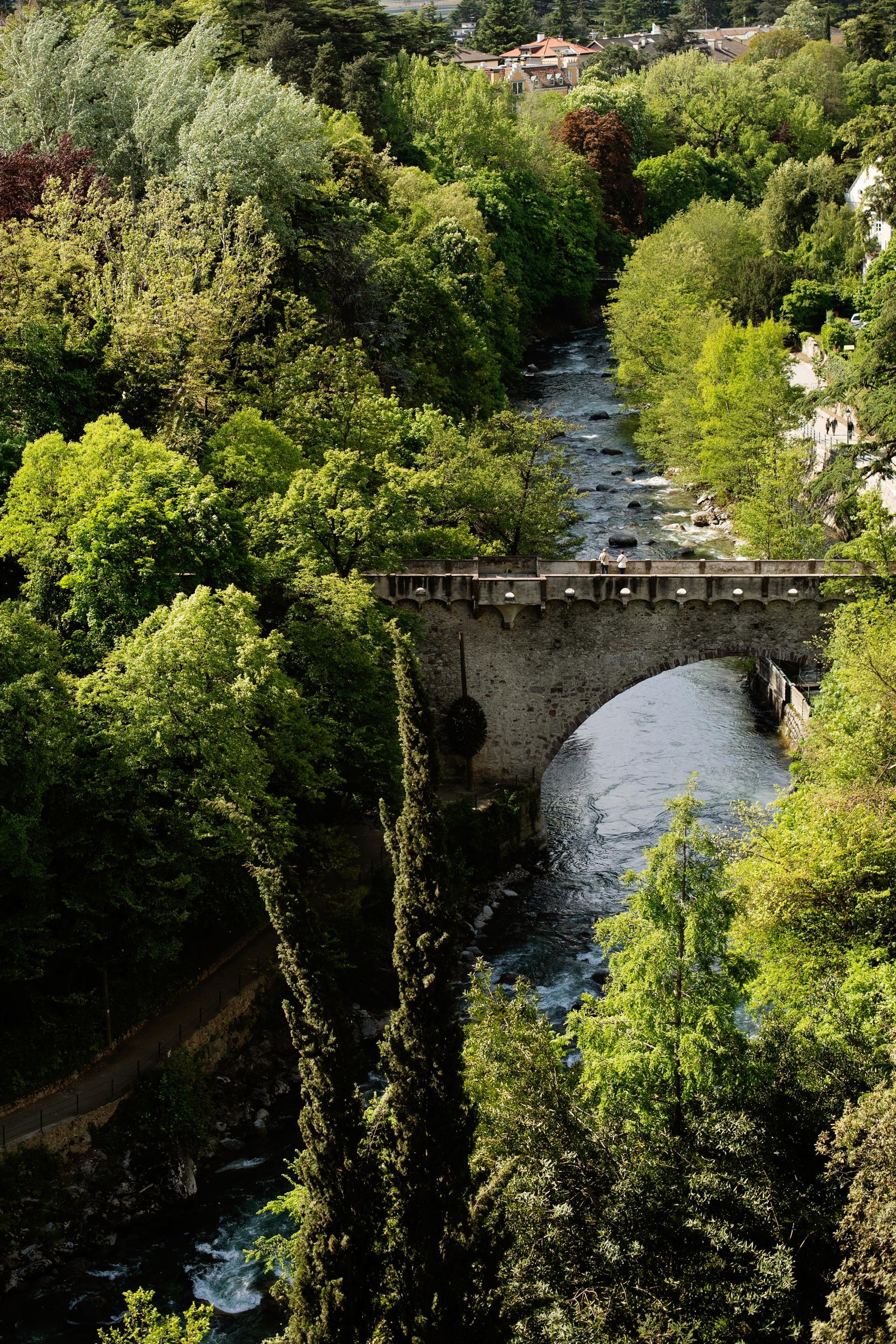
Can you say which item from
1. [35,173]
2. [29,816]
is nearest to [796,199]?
[35,173]

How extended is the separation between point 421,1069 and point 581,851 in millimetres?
23453

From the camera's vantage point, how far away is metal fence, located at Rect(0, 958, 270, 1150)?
28125 millimetres

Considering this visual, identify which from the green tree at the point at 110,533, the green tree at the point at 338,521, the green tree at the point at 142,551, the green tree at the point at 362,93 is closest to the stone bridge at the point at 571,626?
the green tree at the point at 338,521

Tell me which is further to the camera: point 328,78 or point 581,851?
point 328,78

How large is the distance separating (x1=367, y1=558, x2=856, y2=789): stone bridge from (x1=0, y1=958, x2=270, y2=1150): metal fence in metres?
11.9

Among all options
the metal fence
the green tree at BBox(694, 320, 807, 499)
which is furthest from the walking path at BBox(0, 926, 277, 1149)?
the green tree at BBox(694, 320, 807, 499)

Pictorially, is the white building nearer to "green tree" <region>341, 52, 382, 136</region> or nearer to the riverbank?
"green tree" <region>341, 52, 382, 136</region>

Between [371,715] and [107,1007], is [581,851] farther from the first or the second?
[107,1007]

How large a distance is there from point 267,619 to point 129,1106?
12611mm

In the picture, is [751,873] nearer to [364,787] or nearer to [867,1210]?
[867,1210]

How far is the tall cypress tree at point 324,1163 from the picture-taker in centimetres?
1750

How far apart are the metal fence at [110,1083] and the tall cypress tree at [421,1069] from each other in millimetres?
12072

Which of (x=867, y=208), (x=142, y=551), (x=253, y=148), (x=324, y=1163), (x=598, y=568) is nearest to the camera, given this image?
(x=324, y=1163)

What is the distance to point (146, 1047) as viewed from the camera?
101 ft
